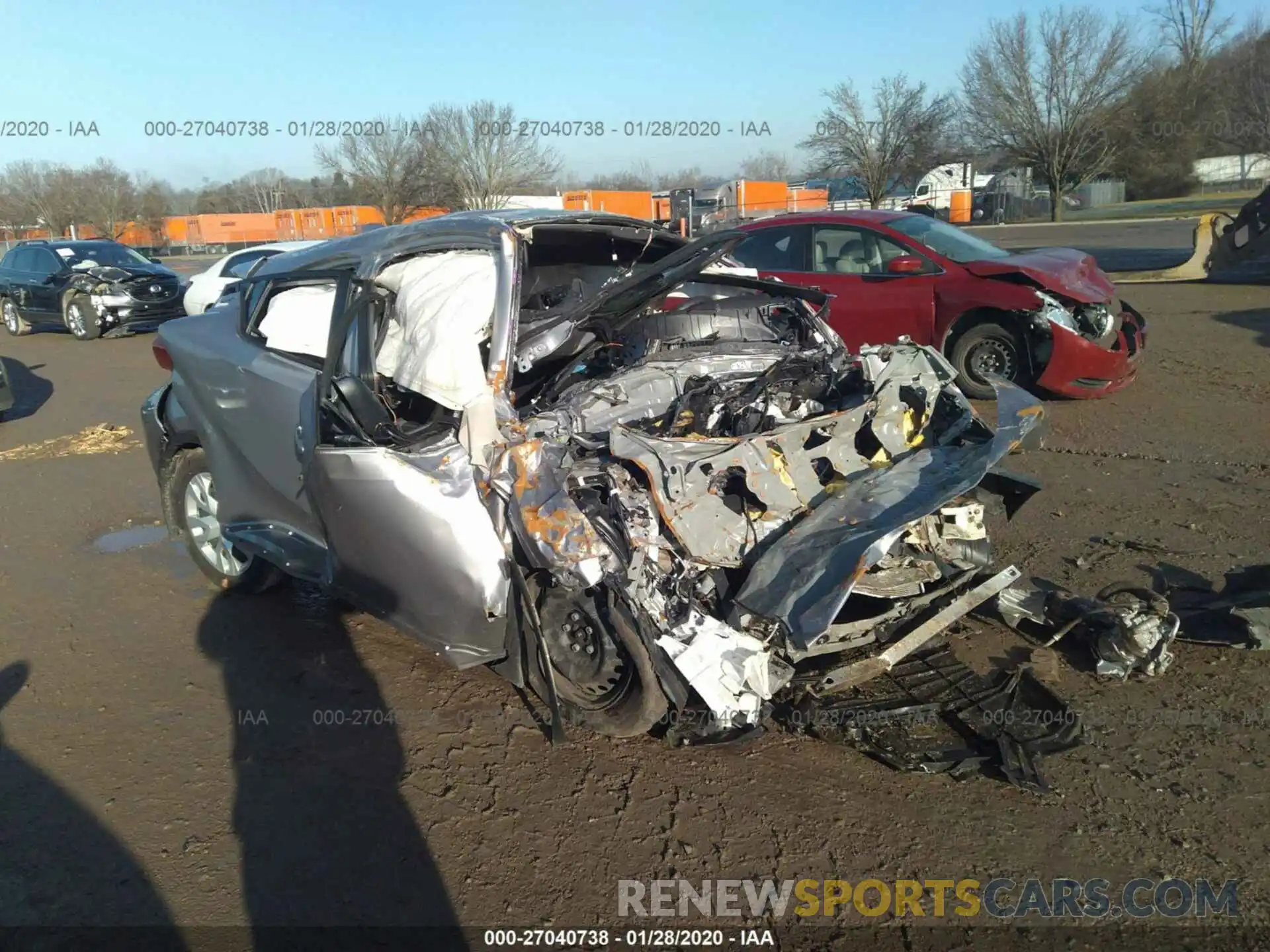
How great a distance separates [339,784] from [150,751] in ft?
2.92

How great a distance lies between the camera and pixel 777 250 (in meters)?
8.66

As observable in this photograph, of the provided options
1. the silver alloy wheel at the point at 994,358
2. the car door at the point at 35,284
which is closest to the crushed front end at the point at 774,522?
the silver alloy wheel at the point at 994,358

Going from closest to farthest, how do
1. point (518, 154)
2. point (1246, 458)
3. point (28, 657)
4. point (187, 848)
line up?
point (187, 848), point (28, 657), point (1246, 458), point (518, 154)

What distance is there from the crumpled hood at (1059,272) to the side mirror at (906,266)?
0.42 meters

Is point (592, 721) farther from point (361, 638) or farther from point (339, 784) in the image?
point (361, 638)

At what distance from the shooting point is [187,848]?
301 cm

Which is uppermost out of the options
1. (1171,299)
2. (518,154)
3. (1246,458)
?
(518,154)

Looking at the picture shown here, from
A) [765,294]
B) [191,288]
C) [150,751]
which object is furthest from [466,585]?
[191,288]

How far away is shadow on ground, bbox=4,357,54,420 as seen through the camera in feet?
34.6

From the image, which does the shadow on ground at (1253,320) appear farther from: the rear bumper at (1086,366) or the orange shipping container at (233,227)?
the orange shipping container at (233,227)

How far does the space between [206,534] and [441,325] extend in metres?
2.45

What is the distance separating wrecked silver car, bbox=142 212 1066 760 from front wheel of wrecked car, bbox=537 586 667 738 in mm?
11

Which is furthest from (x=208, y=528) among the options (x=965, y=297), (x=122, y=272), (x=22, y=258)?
(x=22, y=258)

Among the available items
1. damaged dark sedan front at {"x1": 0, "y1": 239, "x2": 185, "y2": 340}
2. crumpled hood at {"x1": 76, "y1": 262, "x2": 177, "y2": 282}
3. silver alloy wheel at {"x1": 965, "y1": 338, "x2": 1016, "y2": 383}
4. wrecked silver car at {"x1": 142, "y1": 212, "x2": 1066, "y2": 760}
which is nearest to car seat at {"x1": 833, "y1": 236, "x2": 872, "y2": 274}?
silver alloy wheel at {"x1": 965, "y1": 338, "x2": 1016, "y2": 383}
